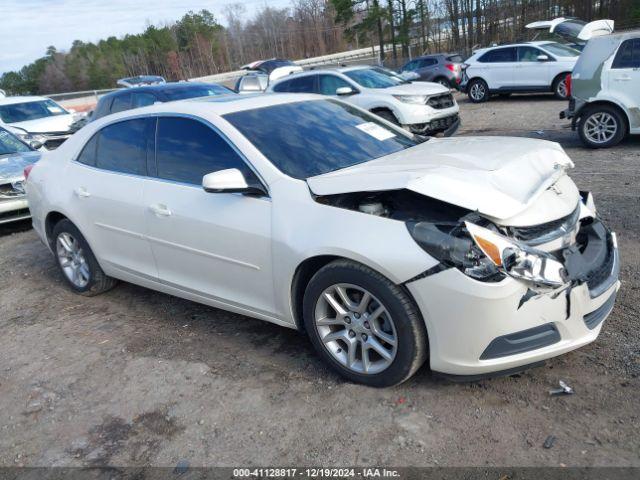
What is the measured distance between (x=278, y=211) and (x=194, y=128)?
3.50 feet

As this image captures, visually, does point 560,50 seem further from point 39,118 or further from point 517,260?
point 517,260

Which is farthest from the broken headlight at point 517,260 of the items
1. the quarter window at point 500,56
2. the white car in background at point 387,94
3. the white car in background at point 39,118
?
the quarter window at point 500,56

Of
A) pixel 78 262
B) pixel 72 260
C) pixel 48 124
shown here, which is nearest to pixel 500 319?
pixel 78 262

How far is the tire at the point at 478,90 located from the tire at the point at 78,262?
14871mm

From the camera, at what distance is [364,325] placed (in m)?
3.22

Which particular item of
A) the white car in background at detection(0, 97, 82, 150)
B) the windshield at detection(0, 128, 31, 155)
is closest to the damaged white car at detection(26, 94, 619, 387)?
the windshield at detection(0, 128, 31, 155)

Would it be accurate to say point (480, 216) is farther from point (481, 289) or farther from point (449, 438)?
point (449, 438)

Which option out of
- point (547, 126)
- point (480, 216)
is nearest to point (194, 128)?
point (480, 216)

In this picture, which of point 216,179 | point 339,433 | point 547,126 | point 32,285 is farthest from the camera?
point 547,126

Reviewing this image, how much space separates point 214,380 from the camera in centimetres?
366

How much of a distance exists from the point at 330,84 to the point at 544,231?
9606mm

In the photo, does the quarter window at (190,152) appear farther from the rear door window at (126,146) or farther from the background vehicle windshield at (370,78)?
the background vehicle windshield at (370,78)

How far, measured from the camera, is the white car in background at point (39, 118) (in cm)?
1436

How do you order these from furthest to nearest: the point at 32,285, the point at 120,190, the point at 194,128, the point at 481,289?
1. the point at 32,285
2. the point at 120,190
3. the point at 194,128
4. the point at 481,289
